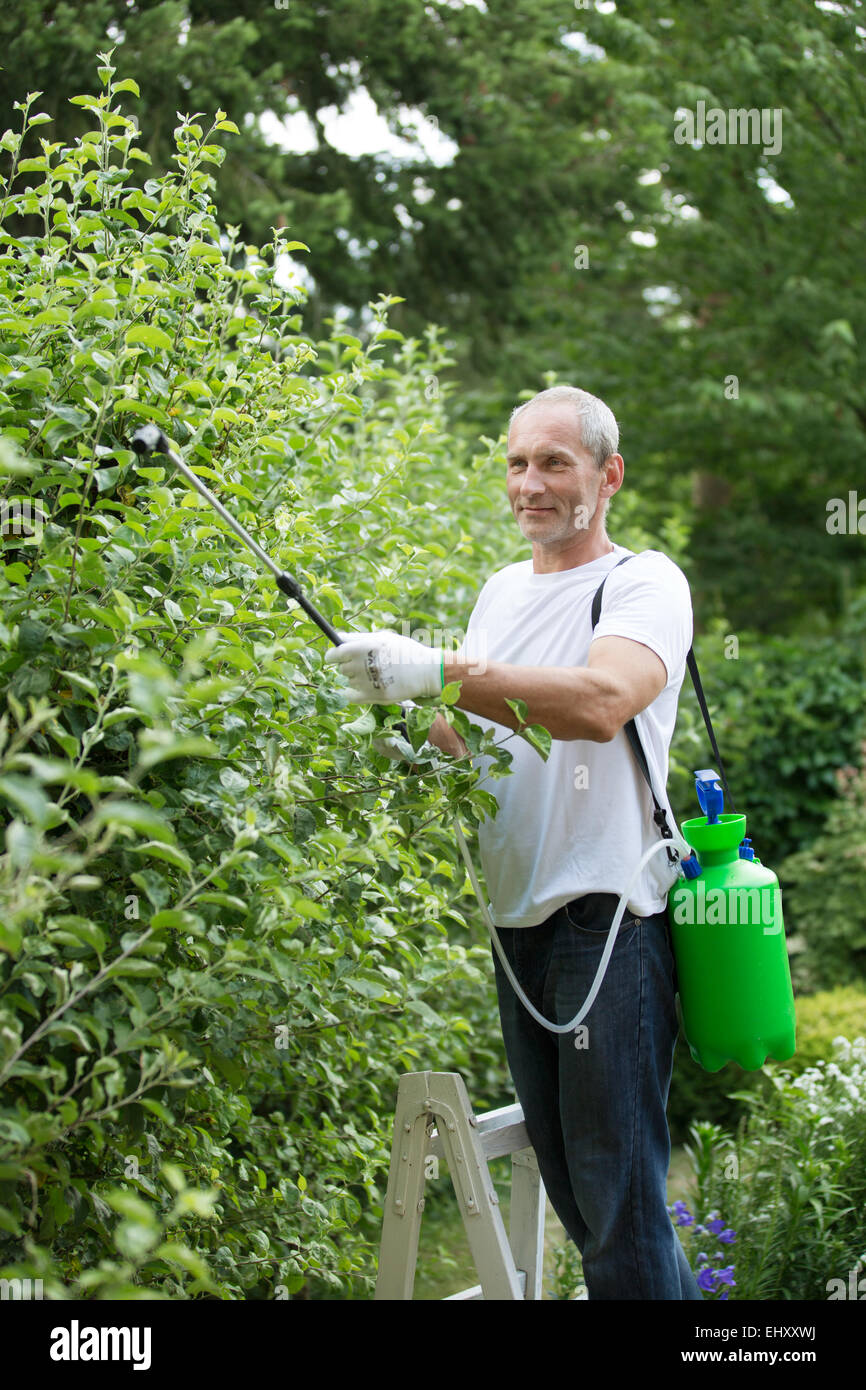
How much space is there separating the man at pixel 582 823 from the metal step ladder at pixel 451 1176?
168 mm

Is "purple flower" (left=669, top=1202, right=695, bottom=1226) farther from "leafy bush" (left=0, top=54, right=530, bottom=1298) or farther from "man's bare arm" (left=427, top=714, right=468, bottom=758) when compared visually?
"man's bare arm" (left=427, top=714, right=468, bottom=758)

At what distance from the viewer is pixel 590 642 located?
2496 millimetres

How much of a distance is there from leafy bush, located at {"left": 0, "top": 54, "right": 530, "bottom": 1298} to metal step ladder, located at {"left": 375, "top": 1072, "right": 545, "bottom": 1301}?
163mm

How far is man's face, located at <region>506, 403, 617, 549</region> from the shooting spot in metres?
2.57

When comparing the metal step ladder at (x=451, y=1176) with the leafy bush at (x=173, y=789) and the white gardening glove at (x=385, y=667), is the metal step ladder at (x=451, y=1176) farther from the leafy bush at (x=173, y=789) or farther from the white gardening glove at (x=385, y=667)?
the white gardening glove at (x=385, y=667)

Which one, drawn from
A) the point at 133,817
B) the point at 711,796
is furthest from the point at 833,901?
the point at 133,817

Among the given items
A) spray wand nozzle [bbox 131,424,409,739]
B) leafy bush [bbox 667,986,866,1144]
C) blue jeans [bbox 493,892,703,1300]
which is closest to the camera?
spray wand nozzle [bbox 131,424,409,739]

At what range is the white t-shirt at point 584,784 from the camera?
95.3 inches

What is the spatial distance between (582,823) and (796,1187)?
5.82 ft

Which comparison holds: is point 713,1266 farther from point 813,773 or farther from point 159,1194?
point 813,773

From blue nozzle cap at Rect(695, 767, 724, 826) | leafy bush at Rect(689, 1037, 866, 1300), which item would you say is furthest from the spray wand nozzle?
leafy bush at Rect(689, 1037, 866, 1300)

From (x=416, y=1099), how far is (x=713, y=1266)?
1572 mm

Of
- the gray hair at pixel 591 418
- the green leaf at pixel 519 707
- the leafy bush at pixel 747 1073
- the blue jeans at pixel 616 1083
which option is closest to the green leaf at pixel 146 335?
the green leaf at pixel 519 707
